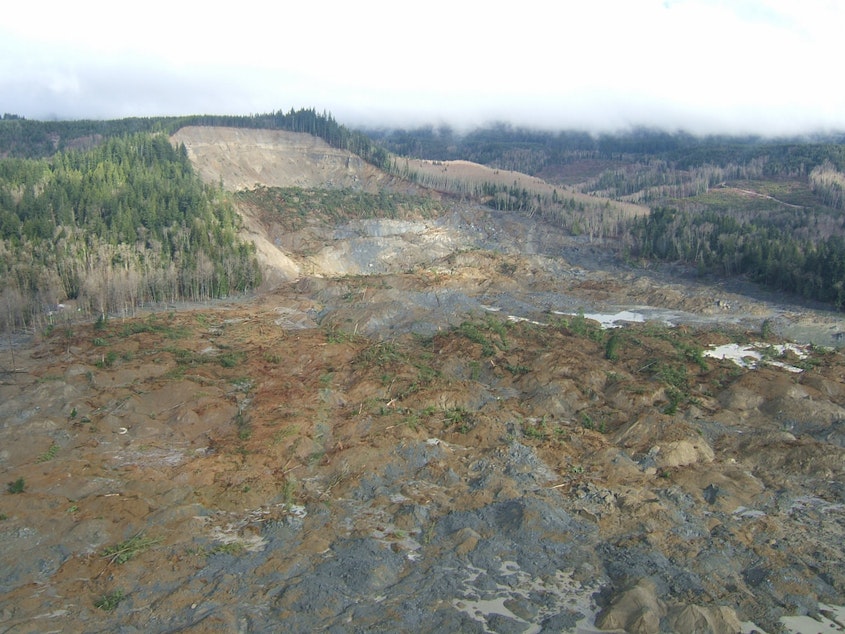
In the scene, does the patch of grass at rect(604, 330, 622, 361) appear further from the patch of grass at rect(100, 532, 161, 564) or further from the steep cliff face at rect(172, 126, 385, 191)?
the steep cliff face at rect(172, 126, 385, 191)

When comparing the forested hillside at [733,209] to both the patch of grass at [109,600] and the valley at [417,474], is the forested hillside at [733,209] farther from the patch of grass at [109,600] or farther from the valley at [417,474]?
the patch of grass at [109,600]

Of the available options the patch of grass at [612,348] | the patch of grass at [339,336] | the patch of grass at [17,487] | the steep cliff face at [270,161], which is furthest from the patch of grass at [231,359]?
the steep cliff face at [270,161]

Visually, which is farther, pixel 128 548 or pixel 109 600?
pixel 128 548

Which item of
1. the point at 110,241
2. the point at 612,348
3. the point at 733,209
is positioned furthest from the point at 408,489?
the point at 733,209

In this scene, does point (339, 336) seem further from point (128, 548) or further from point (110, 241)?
point (110, 241)

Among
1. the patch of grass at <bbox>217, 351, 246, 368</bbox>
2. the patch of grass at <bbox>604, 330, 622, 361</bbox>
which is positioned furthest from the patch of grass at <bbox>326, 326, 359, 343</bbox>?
the patch of grass at <bbox>604, 330, 622, 361</bbox>

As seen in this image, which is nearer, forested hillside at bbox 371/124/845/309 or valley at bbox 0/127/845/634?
valley at bbox 0/127/845/634
